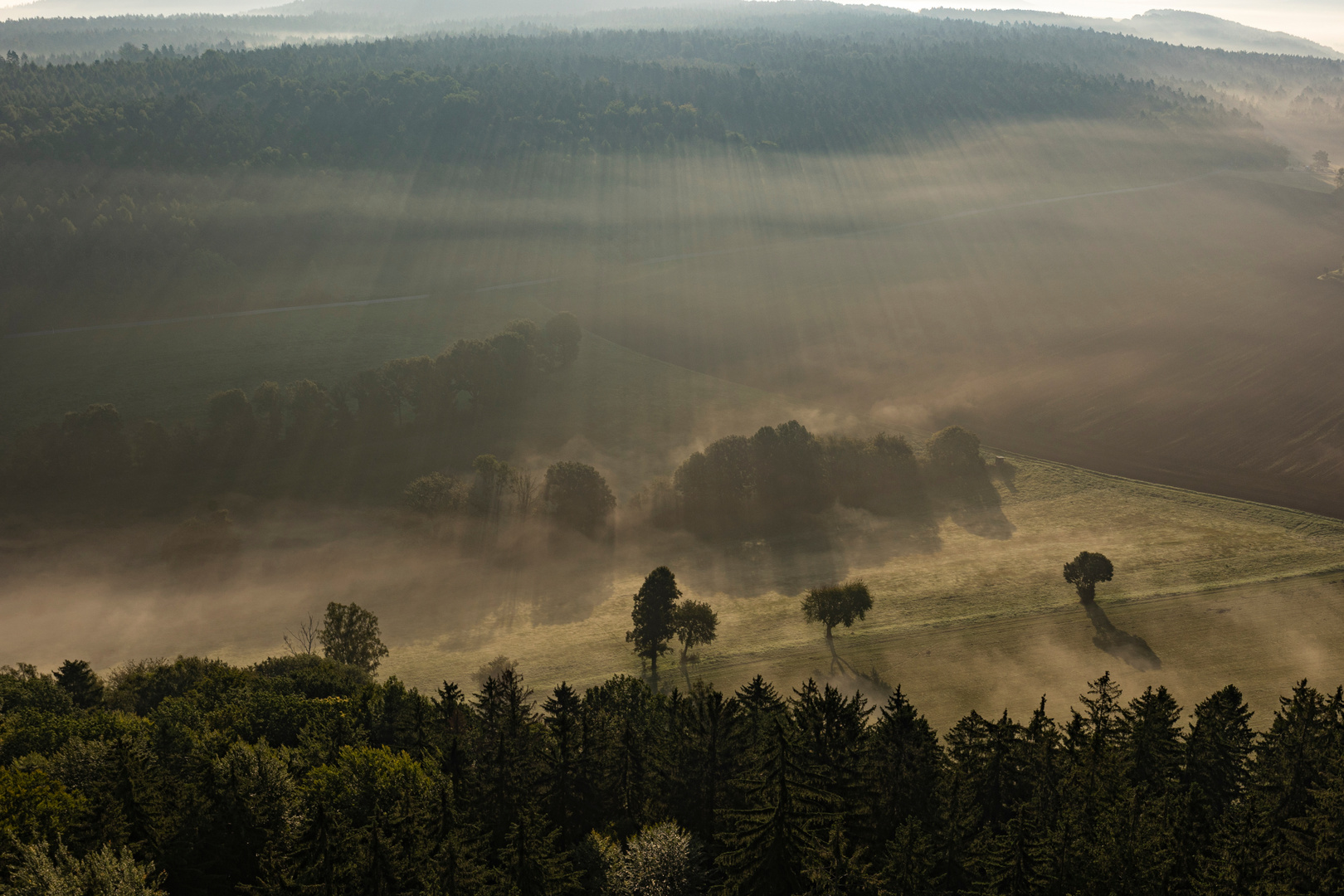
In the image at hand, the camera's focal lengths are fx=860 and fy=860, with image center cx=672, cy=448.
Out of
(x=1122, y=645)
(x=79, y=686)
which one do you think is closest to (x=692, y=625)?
(x=1122, y=645)

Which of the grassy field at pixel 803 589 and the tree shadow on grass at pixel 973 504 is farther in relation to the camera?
the tree shadow on grass at pixel 973 504

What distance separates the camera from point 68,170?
186m

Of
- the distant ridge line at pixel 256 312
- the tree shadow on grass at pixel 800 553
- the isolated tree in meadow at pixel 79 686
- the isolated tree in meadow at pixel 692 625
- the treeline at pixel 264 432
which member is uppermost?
the distant ridge line at pixel 256 312

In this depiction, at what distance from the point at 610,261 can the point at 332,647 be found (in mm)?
131136

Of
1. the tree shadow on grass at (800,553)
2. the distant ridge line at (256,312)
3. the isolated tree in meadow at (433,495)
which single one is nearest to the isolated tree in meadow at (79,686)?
the isolated tree in meadow at (433,495)

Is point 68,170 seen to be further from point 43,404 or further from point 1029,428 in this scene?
point 1029,428

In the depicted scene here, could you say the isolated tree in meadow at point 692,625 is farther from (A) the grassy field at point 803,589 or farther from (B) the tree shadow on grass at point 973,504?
(B) the tree shadow on grass at point 973,504

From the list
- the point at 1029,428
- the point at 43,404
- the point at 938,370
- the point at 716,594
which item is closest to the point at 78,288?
the point at 43,404

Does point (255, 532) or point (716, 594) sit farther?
point (255, 532)

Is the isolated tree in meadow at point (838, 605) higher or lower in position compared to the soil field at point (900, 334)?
lower

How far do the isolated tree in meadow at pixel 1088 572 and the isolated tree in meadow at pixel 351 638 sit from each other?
211 ft

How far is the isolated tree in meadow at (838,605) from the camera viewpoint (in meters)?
76.8

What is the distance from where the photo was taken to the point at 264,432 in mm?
118188

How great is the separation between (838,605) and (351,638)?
43264mm
